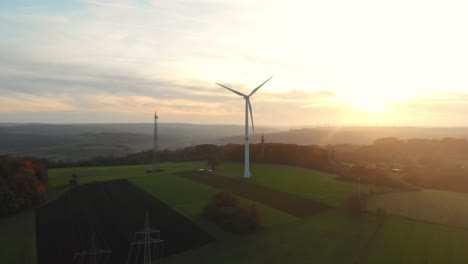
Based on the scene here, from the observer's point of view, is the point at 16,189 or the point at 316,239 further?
the point at 16,189

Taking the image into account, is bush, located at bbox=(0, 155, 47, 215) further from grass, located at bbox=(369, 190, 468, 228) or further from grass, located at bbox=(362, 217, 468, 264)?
grass, located at bbox=(369, 190, 468, 228)

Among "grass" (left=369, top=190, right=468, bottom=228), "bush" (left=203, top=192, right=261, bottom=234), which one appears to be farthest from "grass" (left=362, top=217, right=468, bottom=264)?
"bush" (left=203, top=192, right=261, bottom=234)

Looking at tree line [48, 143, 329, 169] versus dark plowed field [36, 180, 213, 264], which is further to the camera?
tree line [48, 143, 329, 169]

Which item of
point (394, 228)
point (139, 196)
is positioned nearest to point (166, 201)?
point (139, 196)

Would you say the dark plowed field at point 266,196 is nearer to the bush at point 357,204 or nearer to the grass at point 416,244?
the bush at point 357,204

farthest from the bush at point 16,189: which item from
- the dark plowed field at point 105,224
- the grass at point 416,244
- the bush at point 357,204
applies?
the bush at point 357,204

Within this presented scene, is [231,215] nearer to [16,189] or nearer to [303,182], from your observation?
[16,189]

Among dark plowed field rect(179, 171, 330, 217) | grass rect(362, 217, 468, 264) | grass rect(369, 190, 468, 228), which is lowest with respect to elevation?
grass rect(362, 217, 468, 264)

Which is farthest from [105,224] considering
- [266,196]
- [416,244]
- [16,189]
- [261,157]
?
[261,157]
